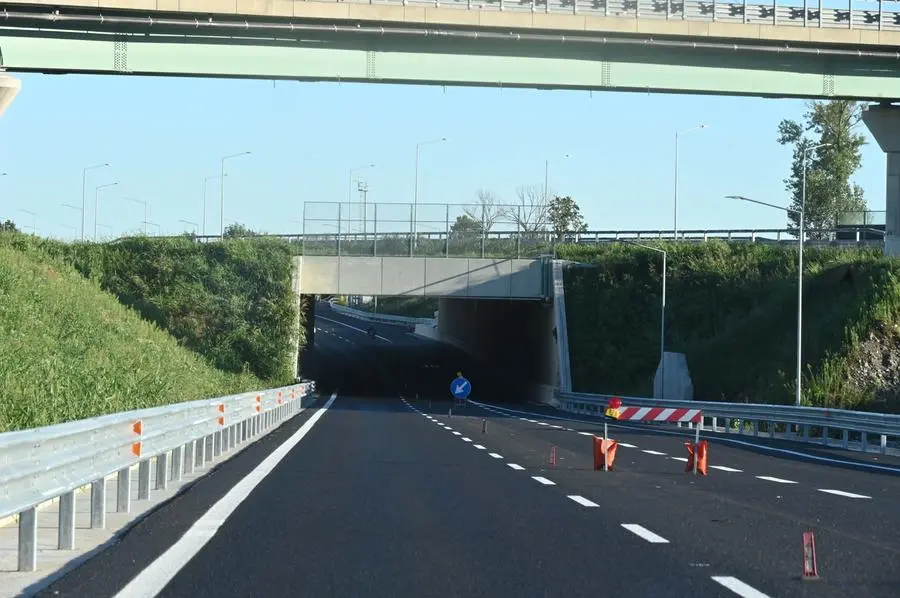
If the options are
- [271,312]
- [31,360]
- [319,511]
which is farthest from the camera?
[271,312]

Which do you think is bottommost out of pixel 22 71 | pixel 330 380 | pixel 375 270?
pixel 330 380

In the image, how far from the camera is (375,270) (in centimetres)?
6606

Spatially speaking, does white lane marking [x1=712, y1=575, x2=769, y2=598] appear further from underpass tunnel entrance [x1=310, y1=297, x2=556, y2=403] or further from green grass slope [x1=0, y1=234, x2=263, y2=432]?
underpass tunnel entrance [x1=310, y1=297, x2=556, y2=403]

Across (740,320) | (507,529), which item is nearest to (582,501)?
(507,529)

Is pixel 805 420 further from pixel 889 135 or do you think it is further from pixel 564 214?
pixel 564 214

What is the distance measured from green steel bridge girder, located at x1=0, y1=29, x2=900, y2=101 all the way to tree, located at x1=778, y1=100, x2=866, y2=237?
2742 inches

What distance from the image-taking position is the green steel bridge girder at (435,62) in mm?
36344

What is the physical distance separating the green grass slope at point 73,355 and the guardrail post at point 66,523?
6.16 meters

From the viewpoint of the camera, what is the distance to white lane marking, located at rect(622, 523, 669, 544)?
11.3 meters

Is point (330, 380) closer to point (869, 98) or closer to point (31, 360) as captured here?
point (869, 98)

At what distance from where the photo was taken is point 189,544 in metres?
10.6

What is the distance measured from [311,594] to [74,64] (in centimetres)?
Answer: 3038

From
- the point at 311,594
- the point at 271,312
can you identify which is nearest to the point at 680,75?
the point at 271,312

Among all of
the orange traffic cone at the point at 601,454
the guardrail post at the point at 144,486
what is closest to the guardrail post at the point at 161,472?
the guardrail post at the point at 144,486
